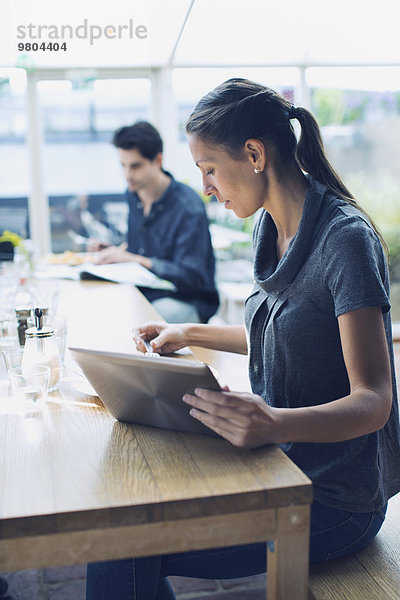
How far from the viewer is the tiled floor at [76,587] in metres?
2.01

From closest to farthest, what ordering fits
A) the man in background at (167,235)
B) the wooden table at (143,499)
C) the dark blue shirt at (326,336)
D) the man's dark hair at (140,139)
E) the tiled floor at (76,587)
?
1. the wooden table at (143,499)
2. the dark blue shirt at (326,336)
3. the tiled floor at (76,587)
4. the man in background at (167,235)
5. the man's dark hair at (140,139)

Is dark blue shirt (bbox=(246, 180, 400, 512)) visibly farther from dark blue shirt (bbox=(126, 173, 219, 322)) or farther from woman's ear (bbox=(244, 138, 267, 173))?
dark blue shirt (bbox=(126, 173, 219, 322))

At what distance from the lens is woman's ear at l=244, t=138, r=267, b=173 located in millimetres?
1338

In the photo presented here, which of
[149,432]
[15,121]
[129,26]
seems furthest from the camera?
[15,121]

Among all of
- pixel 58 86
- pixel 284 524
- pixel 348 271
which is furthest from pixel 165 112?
pixel 284 524

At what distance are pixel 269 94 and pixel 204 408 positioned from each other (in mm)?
711

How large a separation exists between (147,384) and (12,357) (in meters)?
0.42

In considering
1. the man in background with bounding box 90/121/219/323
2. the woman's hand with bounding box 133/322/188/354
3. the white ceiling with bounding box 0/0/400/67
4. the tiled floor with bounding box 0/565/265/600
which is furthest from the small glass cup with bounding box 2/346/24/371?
the white ceiling with bounding box 0/0/400/67

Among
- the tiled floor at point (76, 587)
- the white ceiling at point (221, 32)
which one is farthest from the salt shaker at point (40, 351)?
the white ceiling at point (221, 32)

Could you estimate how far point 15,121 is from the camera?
5.05 metres

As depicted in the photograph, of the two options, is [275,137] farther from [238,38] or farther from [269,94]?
[238,38]

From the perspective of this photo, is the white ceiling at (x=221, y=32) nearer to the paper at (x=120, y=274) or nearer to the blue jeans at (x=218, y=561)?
the paper at (x=120, y=274)

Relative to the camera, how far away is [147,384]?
102cm

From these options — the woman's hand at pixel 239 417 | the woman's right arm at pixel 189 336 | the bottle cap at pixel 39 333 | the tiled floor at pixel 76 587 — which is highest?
the bottle cap at pixel 39 333
